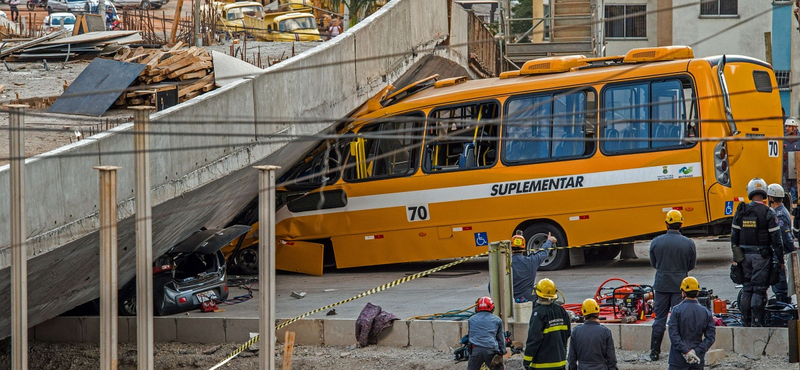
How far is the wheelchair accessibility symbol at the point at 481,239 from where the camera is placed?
15.0 meters

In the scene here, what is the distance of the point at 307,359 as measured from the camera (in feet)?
39.5

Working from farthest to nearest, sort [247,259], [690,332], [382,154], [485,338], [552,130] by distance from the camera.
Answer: [247,259]
[382,154]
[552,130]
[485,338]
[690,332]

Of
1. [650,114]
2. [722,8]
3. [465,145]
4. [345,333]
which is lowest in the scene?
[345,333]

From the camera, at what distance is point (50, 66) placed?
20.4 metres

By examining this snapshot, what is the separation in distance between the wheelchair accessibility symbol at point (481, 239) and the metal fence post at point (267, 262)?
5.25 m

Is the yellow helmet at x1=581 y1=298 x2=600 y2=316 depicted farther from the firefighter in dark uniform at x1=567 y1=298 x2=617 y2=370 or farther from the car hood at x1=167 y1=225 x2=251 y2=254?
the car hood at x1=167 y1=225 x2=251 y2=254

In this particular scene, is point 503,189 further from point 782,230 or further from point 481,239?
point 782,230

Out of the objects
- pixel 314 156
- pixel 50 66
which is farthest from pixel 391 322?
pixel 50 66

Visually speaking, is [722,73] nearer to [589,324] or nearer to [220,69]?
[589,324]

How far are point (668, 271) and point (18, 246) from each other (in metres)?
6.71

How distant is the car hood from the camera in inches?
563

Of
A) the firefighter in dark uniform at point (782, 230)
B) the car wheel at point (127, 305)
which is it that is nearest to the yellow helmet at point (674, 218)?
the firefighter in dark uniform at point (782, 230)

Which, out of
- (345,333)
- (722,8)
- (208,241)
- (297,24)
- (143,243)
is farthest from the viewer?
(722,8)

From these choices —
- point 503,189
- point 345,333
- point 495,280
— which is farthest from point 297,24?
point 495,280
